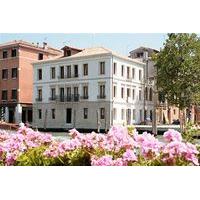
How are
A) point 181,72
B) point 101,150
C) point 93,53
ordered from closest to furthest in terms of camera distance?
point 101,150 → point 181,72 → point 93,53

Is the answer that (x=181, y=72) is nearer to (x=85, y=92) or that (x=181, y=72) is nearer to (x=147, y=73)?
(x=147, y=73)

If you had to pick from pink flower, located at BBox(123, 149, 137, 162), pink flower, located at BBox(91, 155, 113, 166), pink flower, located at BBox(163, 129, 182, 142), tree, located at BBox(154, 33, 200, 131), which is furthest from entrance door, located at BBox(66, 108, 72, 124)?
pink flower, located at BBox(163, 129, 182, 142)

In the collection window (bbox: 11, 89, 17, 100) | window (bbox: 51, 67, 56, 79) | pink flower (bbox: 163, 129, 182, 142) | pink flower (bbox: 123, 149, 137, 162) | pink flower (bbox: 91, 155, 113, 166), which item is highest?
window (bbox: 51, 67, 56, 79)

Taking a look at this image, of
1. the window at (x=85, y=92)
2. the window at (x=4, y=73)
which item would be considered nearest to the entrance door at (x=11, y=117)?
the window at (x=4, y=73)

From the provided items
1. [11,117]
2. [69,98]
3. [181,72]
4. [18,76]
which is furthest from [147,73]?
[11,117]

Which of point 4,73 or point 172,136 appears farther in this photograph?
point 4,73

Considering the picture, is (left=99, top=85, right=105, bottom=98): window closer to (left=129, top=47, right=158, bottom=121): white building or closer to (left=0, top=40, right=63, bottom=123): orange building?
(left=129, top=47, right=158, bottom=121): white building

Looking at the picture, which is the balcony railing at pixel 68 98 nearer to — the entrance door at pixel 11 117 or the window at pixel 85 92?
the window at pixel 85 92

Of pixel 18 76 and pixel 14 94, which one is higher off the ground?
pixel 18 76
